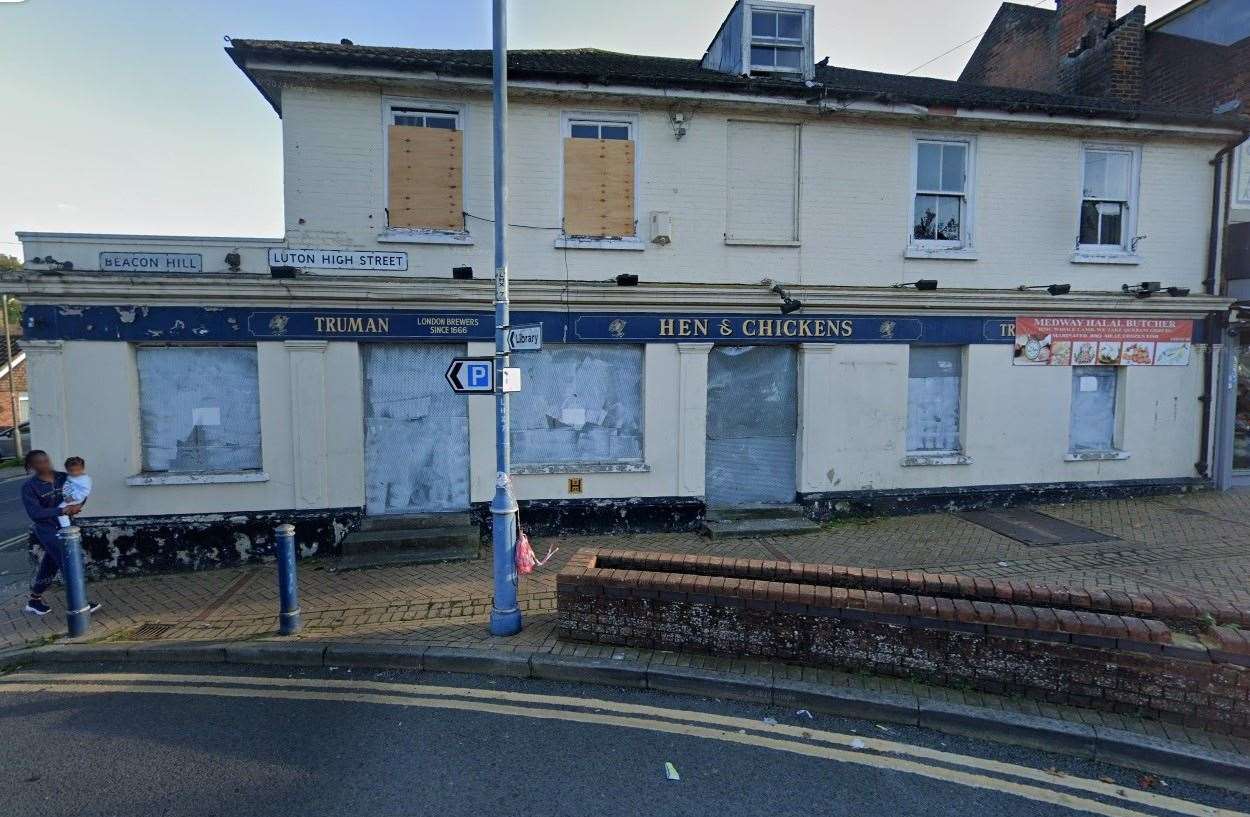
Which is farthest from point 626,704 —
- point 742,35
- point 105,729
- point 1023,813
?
point 742,35

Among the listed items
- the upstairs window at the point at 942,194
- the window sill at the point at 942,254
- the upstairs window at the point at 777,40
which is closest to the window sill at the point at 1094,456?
the window sill at the point at 942,254

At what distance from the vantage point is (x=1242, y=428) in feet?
38.3

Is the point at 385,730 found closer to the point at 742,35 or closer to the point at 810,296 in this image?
the point at 810,296

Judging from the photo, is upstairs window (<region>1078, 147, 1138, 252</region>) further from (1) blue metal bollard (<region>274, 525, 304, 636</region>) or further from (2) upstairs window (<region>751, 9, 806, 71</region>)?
(1) blue metal bollard (<region>274, 525, 304, 636</region>)

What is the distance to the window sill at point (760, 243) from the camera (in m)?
8.95

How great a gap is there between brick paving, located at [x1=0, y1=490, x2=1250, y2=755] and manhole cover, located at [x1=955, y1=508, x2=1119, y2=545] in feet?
0.55

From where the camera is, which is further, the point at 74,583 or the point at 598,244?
the point at 598,244

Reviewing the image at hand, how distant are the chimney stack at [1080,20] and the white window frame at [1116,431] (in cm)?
714

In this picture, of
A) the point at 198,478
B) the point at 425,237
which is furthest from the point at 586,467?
the point at 198,478

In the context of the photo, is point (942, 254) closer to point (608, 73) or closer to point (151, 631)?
point (608, 73)

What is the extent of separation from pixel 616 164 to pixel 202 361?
19.8 feet

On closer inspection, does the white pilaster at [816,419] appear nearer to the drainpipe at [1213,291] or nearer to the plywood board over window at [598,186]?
the plywood board over window at [598,186]

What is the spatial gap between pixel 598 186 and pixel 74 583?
7293 millimetres

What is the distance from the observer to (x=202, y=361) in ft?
26.1
